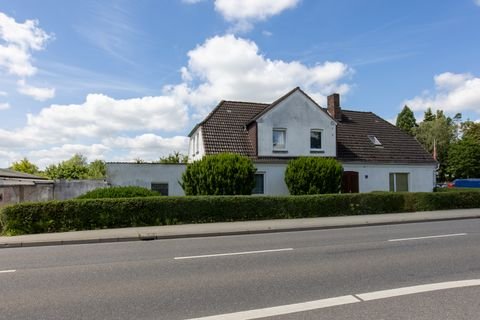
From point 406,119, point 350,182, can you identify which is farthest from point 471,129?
point 350,182

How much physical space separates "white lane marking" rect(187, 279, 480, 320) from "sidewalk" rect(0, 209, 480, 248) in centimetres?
794

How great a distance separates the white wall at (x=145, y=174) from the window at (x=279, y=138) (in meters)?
6.04

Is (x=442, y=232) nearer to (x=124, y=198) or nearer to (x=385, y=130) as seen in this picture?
(x=124, y=198)

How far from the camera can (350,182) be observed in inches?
1016

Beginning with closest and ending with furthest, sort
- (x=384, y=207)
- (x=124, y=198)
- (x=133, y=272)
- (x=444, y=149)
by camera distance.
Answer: (x=133, y=272)
(x=124, y=198)
(x=384, y=207)
(x=444, y=149)

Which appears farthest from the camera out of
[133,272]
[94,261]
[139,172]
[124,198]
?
[139,172]

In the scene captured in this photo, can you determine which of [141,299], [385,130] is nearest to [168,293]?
[141,299]

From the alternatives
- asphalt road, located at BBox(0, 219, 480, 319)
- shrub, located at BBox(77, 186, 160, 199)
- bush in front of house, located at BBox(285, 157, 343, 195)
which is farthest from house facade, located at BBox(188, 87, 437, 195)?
asphalt road, located at BBox(0, 219, 480, 319)

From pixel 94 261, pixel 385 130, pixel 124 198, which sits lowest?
pixel 94 261

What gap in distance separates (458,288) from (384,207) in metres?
13.7

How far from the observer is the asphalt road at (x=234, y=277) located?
17.1ft

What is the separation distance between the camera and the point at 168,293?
6008 mm

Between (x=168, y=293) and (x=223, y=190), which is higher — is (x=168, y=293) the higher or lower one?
the lower one

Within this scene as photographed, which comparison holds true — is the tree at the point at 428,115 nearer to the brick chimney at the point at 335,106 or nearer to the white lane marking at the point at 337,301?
the brick chimney at the point at 335,106
